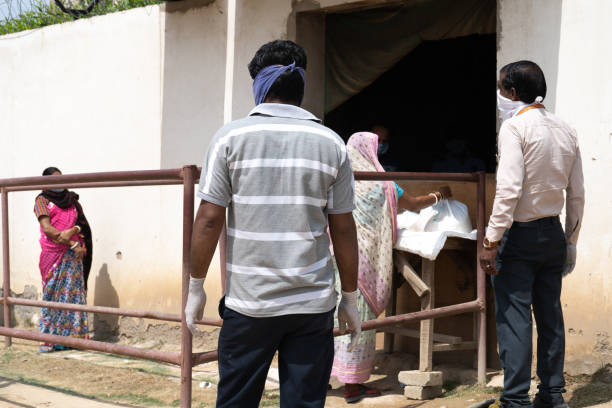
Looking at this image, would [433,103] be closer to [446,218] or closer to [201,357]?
[446,218]

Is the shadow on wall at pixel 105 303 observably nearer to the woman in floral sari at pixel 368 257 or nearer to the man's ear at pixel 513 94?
the woman in floral sari at pixel 368 257

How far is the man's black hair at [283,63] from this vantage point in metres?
2.21

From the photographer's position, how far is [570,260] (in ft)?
11.2

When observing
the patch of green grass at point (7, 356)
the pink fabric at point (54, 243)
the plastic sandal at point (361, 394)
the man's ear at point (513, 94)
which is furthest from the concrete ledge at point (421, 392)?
the pink fabric at point (54, 243)

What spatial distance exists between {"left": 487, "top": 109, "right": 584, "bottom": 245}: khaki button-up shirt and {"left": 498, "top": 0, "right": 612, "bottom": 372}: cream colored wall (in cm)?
92

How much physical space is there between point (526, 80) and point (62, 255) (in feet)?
15.3

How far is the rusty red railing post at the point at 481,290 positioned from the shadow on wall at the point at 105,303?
11.7 feet

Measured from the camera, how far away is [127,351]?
3.14 meters

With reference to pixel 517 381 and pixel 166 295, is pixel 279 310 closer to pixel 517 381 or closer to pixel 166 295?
pixel 517 381

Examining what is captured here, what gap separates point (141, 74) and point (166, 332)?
2329 mm

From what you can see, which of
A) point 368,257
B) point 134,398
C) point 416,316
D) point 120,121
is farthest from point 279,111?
point 120,121

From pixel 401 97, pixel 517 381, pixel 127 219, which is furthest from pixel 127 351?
pixel 401 97

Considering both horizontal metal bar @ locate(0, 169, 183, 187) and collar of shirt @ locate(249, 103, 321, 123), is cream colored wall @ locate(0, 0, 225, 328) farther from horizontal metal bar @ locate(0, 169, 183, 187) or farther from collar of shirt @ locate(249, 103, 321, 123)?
collar of shirt @ locate(249, 103, 321, 123)

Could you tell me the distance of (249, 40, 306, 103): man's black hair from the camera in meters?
2.21
